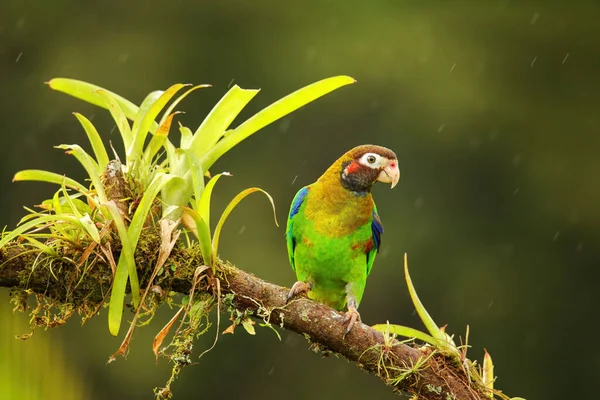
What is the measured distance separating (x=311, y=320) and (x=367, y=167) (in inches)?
43.9

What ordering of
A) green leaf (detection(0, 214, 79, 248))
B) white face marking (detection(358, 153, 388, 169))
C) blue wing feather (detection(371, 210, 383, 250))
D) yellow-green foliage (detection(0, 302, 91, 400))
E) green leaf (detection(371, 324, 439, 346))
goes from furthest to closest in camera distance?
blue wing feather (detection(371, 210, 383, 250)) → white face marking (detection(358, 153, 388, 169)) → green leaf (detection(371, 324, 439, 346)) → green leaf (detection(0, 214, 79, 248)) → yellow-green foliage (detection(0, 302, 91, 400))

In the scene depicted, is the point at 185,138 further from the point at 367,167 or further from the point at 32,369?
the point at 32,369

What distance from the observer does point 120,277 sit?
2.52m

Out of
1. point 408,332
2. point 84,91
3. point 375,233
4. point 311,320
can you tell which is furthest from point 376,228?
point 84,91

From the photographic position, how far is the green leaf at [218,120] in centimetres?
286

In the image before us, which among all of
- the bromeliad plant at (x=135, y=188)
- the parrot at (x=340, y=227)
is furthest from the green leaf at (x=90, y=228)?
the parrot at (x=340, y=227)

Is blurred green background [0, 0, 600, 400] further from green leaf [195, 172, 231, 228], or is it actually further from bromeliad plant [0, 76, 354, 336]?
green leaf [195, 172, 231, 228]

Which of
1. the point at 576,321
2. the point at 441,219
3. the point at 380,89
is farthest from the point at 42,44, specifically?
the point at 576,321

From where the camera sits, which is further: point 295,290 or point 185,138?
point 185,138

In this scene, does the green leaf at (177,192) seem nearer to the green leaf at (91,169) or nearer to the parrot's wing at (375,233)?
the green leaf at (91,169)

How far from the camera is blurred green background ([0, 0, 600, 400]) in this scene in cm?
1202

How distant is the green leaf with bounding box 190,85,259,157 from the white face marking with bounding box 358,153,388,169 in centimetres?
78

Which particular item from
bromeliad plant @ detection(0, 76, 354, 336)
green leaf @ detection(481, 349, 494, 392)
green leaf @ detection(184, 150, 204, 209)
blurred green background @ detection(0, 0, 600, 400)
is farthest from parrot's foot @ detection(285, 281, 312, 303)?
blurred green background @ detection(0, 0, 600, 400)

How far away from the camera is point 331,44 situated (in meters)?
13.2
